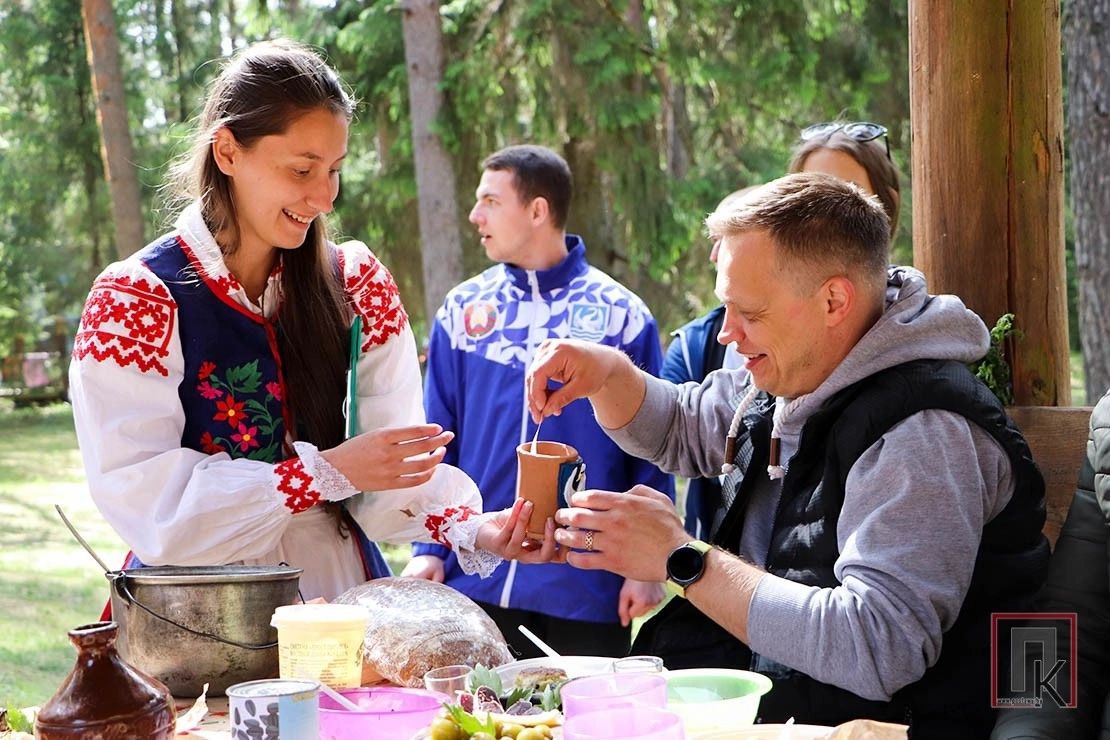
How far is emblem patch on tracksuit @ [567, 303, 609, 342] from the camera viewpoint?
14.3ft

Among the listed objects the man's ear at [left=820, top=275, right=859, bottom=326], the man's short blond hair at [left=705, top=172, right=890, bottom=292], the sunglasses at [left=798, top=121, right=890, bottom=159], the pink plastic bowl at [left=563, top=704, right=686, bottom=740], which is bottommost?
the pink plastic bowl at [left=563, top=704, right=686, bottom=740]

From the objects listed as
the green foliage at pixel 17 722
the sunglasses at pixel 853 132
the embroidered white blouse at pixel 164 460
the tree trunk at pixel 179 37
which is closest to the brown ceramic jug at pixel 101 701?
the green foliage at pixel 17 722

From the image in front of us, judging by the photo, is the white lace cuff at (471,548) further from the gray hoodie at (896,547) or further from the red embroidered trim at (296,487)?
the gray hoodie at (896,547)

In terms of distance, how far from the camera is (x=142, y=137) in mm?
18922

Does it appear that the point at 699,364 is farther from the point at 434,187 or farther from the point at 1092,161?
the point at 434,187

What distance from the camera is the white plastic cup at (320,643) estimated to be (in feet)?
6.79

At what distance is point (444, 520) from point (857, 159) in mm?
1681

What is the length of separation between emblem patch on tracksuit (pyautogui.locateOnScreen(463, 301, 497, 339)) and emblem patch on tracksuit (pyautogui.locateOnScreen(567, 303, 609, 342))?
285 millimetres

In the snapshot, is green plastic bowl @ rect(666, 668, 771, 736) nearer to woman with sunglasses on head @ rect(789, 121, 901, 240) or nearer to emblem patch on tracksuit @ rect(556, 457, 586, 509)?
emblem patch on tracksuit @ rect(556, 457, 586, 509)

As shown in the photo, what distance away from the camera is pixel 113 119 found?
11992 mm

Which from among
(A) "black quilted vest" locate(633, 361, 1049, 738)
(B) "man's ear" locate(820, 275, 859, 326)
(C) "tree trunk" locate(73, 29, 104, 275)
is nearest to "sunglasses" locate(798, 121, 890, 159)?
(B) "man's ear" locate(820, 275, 859, 326)

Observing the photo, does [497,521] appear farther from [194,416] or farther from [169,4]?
[169,4]

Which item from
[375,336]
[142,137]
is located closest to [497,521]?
[375,336]

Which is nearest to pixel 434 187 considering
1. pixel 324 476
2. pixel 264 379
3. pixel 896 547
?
pixel 264 379
